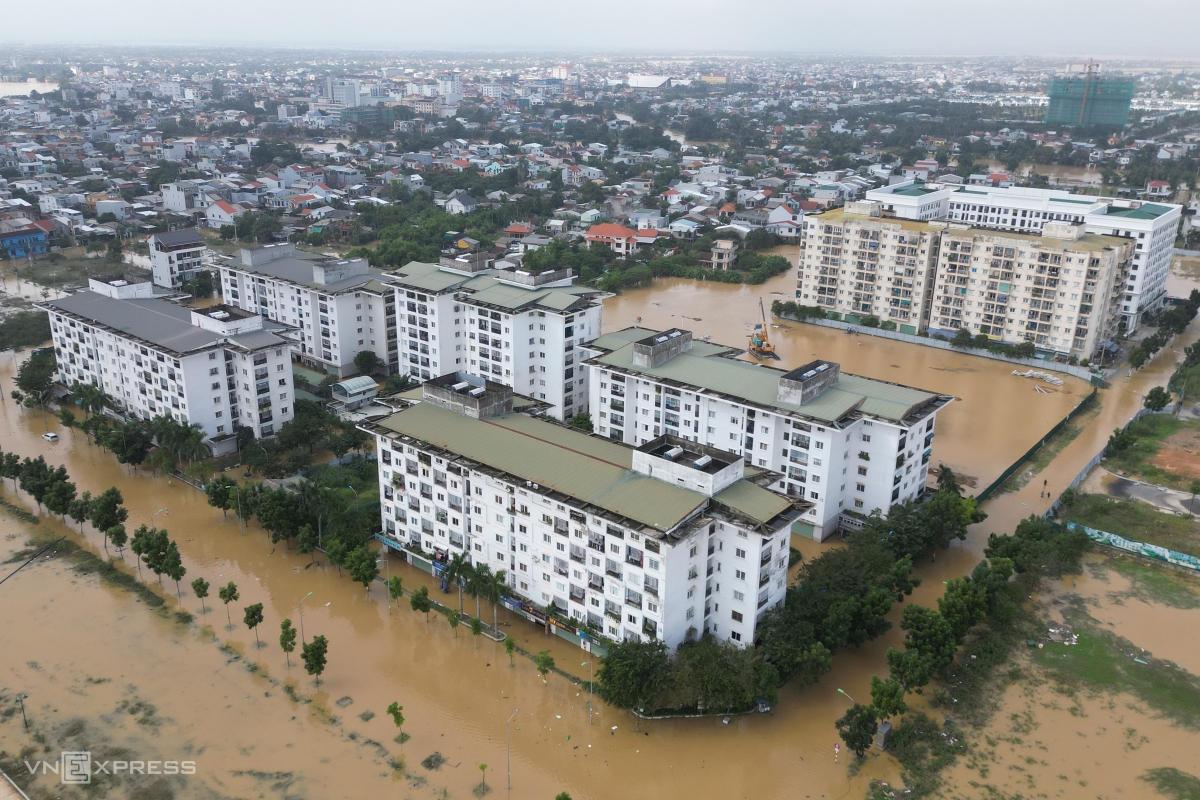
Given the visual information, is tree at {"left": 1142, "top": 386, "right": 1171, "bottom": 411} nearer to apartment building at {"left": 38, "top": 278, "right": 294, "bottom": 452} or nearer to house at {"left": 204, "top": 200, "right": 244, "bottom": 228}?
apartment building at {"left": 38, "top": 278, "right": 294, "bottom": 452}

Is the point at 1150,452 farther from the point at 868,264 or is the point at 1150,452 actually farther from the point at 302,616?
the point at 302,616

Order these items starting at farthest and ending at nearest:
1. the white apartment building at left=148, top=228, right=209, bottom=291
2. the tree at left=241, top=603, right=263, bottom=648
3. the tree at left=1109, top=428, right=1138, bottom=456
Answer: the white apartment building at left=148, top=228, right=209, bottom=291 < the tree at left=1109, top=428, right=1138, bottom=456 < the tree at left=241, top=603, right=263, bottom=648

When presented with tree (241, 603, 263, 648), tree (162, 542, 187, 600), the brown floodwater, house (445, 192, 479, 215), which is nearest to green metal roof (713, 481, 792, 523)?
the brown floodwater

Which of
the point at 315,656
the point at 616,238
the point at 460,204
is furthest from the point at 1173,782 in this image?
the point at 460,204

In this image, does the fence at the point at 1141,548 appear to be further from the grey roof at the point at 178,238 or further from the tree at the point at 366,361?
the grey roof at the point at 178,238

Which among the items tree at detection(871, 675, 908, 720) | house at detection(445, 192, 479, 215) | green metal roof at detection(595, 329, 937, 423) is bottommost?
tree at detection(871, 675, 908, 720)

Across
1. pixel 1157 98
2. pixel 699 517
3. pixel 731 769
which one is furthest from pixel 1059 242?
pixel 1157 98

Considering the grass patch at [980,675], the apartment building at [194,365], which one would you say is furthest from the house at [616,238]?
the grass patch at [980,675]

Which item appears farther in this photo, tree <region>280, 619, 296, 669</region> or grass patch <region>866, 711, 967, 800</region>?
tree <region>280, 619, 296, 669</region>
